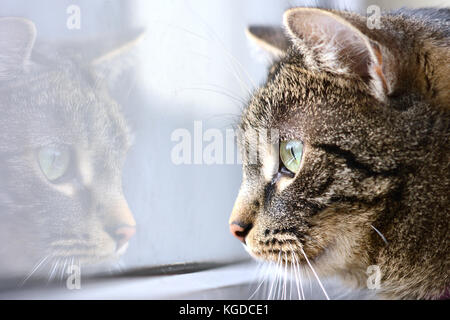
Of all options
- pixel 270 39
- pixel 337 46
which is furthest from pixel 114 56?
pixel 337 46

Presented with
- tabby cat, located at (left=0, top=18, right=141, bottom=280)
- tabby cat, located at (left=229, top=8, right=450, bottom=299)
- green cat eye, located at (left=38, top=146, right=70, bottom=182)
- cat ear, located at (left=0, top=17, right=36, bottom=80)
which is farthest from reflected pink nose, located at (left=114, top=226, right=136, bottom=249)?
cat ear, located at (left=0, top=17, right=36, bottom=80)

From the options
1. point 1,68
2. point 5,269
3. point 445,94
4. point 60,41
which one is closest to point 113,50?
point 60,41

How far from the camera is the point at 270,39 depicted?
114cm

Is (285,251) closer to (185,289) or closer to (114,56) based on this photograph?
(185,289)

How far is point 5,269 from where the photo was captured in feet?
3.22

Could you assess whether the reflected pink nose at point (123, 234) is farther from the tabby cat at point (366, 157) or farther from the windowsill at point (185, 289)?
the tabby cat at point (366, 157)

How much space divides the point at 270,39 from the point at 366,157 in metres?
0.42

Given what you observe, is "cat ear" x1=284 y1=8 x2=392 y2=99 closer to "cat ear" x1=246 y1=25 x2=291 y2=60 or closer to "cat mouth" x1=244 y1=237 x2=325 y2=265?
"cat ear" x1=246 y1=25 x2=291 y2=60

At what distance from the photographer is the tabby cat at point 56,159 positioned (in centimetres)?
99

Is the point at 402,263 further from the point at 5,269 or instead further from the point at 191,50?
the point at 5,269

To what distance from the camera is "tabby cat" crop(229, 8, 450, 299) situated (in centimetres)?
87

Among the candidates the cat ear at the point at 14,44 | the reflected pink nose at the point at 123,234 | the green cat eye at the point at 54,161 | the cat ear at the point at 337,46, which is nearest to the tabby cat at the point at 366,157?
the cat ear at the point at 337,46

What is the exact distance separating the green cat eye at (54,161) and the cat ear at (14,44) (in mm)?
174

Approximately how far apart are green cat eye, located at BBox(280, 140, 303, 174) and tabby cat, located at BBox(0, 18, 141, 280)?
37cm
